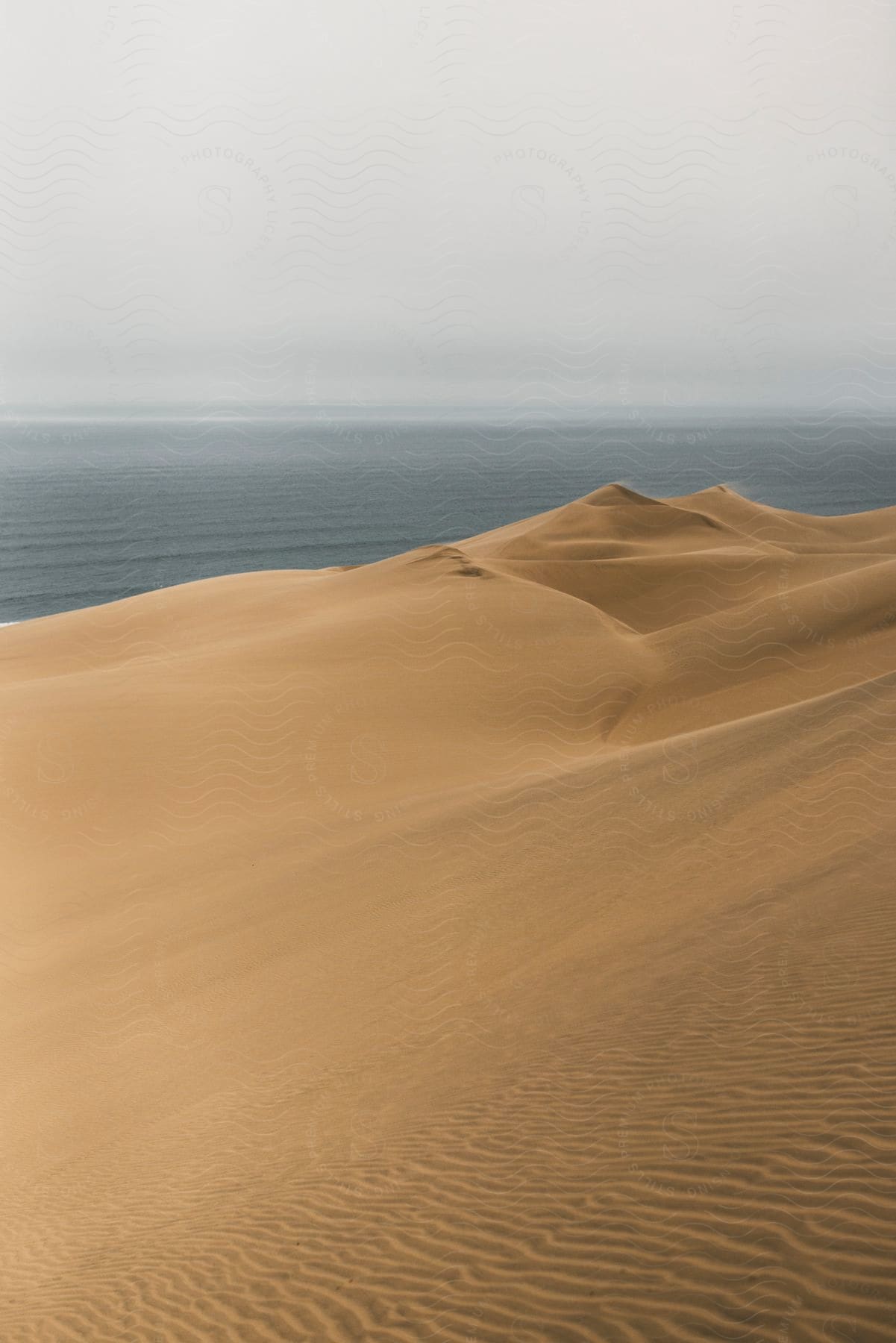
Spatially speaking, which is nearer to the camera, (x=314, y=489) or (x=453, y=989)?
(x=453, y=989)

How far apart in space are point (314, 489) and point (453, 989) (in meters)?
71.0

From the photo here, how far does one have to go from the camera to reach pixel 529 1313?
348 cm

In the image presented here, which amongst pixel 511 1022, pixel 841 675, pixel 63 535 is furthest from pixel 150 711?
pixel 63 535

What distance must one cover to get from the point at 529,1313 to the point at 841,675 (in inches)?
545

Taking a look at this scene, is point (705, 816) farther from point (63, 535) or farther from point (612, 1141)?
point (63, 535)

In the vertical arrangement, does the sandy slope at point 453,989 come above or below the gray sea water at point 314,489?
below

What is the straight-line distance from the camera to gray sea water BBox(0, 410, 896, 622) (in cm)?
4872

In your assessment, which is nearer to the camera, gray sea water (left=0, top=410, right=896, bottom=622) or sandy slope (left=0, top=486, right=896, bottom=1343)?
sandy slope (left=0, top=486, right=896, bottom=1343)

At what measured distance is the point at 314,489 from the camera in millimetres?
75688

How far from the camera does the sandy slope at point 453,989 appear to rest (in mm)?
A: 3799

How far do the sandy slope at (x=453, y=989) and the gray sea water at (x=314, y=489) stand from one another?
17.7 feet

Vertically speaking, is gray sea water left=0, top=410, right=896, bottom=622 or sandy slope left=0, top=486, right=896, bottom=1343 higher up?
gray sea water left=0, top=410, right=896, bottom=622

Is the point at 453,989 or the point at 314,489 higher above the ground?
the point at 314,489

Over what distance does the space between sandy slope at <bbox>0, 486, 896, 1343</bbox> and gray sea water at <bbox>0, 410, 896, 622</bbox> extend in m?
5.40
